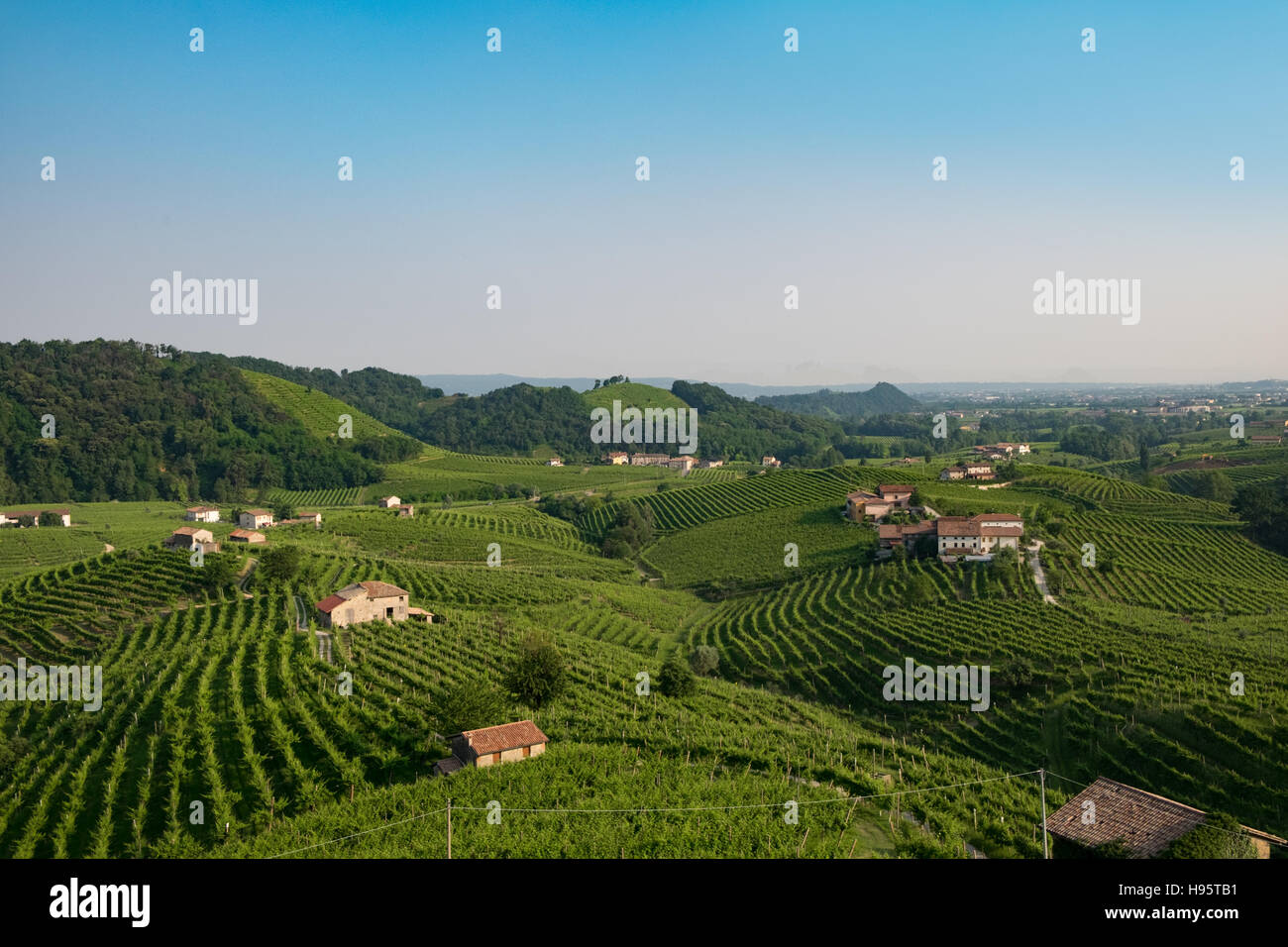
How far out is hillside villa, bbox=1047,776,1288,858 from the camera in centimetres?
1481

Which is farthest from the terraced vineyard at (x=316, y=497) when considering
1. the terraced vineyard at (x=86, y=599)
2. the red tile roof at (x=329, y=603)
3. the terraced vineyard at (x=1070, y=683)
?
the terraced vineyard at (x=1070, y=683)

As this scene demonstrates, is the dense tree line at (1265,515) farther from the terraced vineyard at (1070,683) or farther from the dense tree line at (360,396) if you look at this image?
the dense tree line at (360,396)

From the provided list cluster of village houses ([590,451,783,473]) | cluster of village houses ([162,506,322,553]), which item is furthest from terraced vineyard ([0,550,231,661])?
cluster of village houses ([590,451,783,473])

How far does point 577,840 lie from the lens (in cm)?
1413

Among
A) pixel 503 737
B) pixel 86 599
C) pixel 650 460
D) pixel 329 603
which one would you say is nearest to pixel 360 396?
pixel 650 460

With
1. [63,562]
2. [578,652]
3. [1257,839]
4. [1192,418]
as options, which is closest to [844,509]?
[578,652]

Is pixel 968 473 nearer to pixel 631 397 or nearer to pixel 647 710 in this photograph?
pixel 647 710

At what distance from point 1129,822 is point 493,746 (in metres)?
13.4

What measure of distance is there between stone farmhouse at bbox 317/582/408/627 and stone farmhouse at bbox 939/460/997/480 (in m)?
57.5

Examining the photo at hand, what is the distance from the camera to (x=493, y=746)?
768 inches

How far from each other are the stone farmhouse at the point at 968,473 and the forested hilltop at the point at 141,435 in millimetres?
→ 68063
